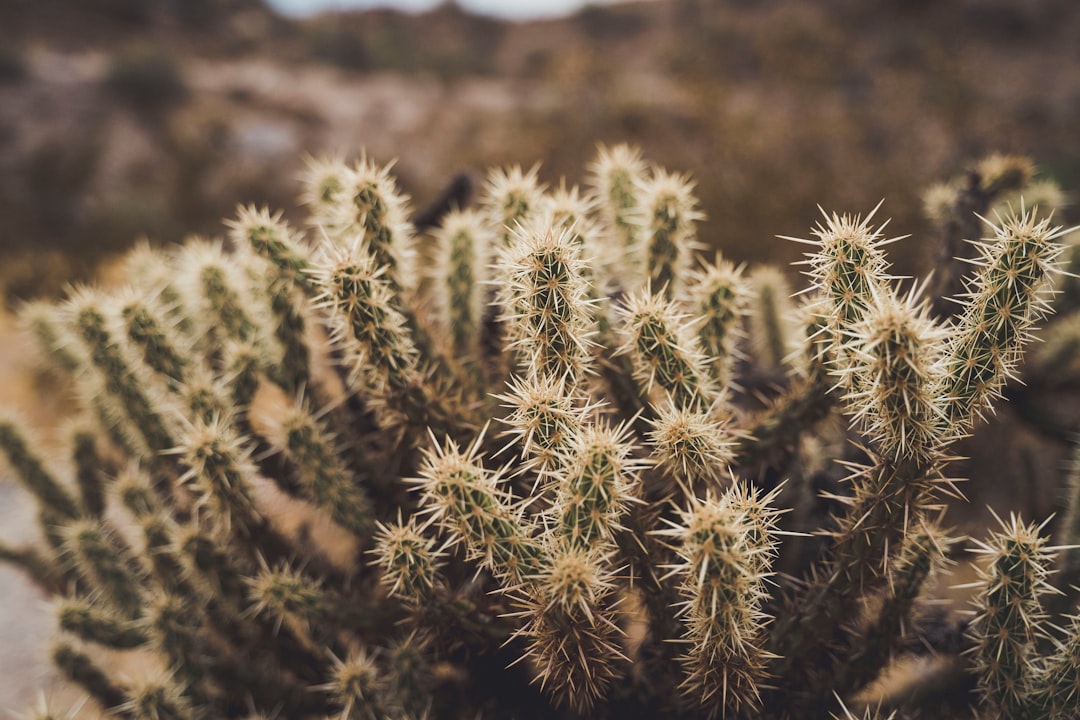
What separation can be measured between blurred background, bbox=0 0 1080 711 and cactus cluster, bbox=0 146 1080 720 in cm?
130

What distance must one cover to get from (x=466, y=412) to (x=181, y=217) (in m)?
11.7

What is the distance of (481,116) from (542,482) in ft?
46.6

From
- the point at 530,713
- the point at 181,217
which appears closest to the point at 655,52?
the point at 181,217

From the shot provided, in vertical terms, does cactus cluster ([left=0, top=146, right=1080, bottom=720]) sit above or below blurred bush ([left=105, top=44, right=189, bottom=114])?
below

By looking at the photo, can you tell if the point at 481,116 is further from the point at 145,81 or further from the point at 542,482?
the point at 542,482

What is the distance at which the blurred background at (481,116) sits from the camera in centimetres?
728

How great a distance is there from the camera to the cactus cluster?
53.3 inches

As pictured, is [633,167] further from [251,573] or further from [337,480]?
[251,573]

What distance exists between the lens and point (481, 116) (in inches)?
579

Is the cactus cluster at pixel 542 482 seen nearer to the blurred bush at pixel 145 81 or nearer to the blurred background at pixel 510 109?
the blurred background at pixel 510 109

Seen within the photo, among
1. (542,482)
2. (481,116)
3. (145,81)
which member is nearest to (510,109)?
(481,116)

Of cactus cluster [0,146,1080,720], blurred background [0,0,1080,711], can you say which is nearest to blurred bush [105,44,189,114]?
blurred background [0,0,1080,711]

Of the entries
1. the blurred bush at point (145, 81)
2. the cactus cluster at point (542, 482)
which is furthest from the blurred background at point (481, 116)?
the cactus cluster at point (542, 482)

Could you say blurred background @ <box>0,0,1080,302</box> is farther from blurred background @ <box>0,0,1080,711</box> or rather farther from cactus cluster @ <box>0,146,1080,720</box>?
cactus cluster @ <box>0,146,1080,720</box>
